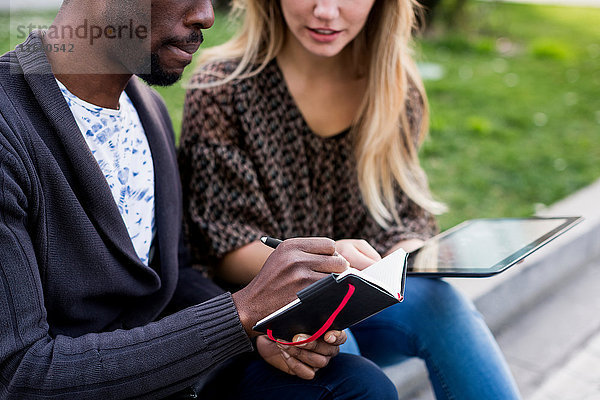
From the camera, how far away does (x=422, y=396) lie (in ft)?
8.60

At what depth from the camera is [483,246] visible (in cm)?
196

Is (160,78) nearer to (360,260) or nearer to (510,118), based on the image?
(360,260)

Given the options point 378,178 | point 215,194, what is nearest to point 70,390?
point 215,194

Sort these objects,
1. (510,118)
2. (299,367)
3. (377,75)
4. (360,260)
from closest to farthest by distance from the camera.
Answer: (299,367), (360,260), (377,75), (510,118)

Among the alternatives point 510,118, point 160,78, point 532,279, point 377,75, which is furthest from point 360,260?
point 510,118

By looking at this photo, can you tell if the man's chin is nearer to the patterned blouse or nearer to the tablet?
the patterned blouse

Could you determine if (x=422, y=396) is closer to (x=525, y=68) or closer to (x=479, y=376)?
(x=479, y=376)

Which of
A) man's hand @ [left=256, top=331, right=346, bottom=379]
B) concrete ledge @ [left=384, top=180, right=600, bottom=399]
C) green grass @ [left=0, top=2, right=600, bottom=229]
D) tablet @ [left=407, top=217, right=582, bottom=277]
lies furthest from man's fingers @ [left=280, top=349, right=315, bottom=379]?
green grass @ [left=0, top=2, right=600, bottom=229]

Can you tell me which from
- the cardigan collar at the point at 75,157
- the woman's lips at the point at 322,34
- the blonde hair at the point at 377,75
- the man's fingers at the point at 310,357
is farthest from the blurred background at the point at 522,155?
the cardigan collar at the point at 75,157

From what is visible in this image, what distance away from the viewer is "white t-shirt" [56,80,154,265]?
1.54 metres

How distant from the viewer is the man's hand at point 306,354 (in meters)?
1.56

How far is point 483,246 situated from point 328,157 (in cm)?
60

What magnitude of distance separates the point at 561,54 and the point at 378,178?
5.11 m

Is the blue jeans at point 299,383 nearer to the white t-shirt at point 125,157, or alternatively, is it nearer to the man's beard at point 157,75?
the white t-shirt at point 125,157
